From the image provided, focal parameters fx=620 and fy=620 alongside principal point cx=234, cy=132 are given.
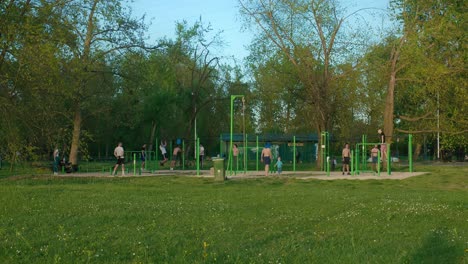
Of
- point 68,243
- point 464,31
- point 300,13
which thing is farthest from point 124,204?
point 300,13

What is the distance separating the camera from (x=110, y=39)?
1400 inches

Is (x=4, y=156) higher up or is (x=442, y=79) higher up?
(x=442, y=79)

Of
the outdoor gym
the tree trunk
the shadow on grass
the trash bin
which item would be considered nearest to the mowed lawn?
the shadow on grass

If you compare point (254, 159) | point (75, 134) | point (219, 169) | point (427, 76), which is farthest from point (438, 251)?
point (254, 159)

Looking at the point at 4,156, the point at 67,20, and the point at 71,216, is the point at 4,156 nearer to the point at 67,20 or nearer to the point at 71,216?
the point at 67,20

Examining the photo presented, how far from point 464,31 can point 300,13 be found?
22815mm

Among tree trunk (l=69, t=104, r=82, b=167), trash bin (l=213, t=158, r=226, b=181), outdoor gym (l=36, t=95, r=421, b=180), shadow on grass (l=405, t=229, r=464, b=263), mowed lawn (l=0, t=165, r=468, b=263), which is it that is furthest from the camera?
tree trunk (l=69, t=104, r=82, b=167)

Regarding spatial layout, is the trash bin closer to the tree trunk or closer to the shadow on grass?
the tree trunk

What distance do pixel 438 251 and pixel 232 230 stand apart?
3361 millimetres

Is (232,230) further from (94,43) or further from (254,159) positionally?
(254,159)

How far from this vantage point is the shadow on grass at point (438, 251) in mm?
7891

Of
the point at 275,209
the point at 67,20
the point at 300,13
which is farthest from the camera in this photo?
the point at 300,13

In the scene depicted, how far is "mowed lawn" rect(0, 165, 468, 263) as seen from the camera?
809 cm

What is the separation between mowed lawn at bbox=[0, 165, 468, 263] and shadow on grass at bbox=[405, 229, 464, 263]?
0.04 feet
